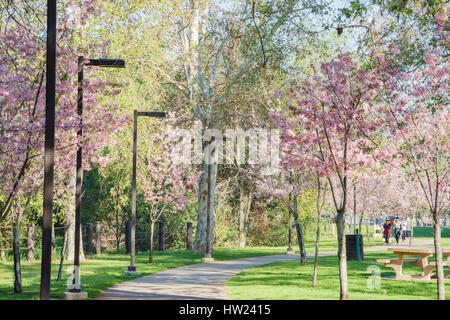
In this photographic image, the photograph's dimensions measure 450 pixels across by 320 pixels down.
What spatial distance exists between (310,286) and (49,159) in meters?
8.70

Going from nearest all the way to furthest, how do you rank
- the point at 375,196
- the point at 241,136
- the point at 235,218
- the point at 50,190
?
the point at 50,190 → the point at 241,136 → the point at 235,218 → the point at 375,196

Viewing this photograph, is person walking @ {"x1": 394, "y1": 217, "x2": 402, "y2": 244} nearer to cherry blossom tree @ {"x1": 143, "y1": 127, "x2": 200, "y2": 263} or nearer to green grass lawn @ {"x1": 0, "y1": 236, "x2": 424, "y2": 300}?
green grass lawn @ {"x1": 0, "y1": 236, "x2": 424, "y2": 300}

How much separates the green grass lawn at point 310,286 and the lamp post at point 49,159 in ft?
16.0

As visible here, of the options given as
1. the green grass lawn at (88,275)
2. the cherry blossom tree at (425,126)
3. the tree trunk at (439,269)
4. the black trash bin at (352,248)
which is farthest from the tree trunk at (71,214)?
the tree trunk at (439,269)

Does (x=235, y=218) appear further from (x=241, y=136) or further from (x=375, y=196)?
(x=375, y=196)

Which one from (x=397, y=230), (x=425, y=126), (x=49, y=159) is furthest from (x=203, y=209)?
(x=397, y=230)

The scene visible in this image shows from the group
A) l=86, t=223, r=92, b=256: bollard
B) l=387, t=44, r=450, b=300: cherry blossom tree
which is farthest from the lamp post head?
l=86, t=223, r=92, b=256: bollard

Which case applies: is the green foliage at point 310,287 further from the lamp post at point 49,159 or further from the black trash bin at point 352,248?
the lamp post at point 49,159

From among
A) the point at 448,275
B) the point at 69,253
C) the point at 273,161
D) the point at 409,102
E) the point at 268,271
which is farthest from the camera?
the point at 69,253

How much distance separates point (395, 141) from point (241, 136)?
20421 mm

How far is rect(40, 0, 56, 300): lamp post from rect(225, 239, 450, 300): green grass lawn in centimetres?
486

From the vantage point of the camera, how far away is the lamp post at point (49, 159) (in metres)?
9.12

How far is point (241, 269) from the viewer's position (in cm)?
2152

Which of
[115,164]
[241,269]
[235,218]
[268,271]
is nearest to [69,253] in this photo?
[115,164]
